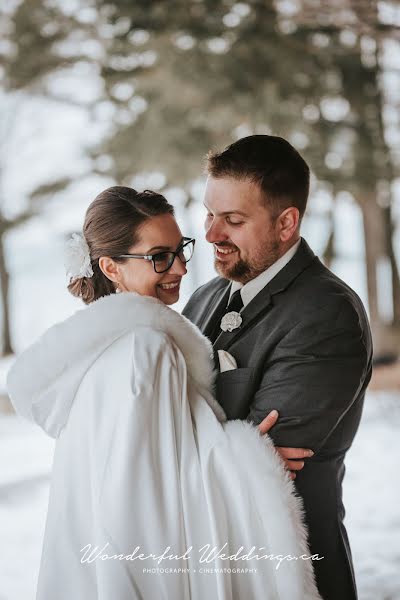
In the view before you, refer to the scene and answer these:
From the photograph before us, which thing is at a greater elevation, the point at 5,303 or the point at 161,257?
the point at 161,257

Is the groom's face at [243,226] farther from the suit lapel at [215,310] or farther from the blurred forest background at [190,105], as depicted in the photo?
the blurred forest background at [190,105]

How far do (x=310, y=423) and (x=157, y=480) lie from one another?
1.40 feet

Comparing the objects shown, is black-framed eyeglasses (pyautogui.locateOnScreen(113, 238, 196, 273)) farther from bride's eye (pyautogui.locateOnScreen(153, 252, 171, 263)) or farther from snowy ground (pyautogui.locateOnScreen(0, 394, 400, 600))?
snowy ground (pyautogui.locateOnScreen(0, 394, 400, 600))

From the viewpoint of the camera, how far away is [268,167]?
199 cm

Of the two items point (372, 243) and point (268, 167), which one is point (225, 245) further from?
point (372, 243)

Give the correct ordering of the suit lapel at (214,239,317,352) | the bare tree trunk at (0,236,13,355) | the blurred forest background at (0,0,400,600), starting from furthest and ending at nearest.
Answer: the bare tree trunk at (0,236,13,355) → the blurred forest background at (0,0,400,600) → the suit lapel at (214,239,317,352)

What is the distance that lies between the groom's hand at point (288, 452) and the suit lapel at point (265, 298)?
29cm

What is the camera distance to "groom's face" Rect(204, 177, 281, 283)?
78.5 inches

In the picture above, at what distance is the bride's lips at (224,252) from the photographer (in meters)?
2.03

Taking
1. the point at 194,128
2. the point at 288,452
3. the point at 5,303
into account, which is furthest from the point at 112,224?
the point at 5,303

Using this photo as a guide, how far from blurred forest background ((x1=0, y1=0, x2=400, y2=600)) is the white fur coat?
78.2 inches

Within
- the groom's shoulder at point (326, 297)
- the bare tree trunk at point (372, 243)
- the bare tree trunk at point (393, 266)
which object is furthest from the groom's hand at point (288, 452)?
the bare tree trunk at point (393, 266)

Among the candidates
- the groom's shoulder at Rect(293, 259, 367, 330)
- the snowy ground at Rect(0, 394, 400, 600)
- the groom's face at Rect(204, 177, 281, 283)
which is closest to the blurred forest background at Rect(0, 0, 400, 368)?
the snowy ground at Rect(0, 394, 400, 600)

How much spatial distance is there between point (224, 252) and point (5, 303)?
7.93 metres
